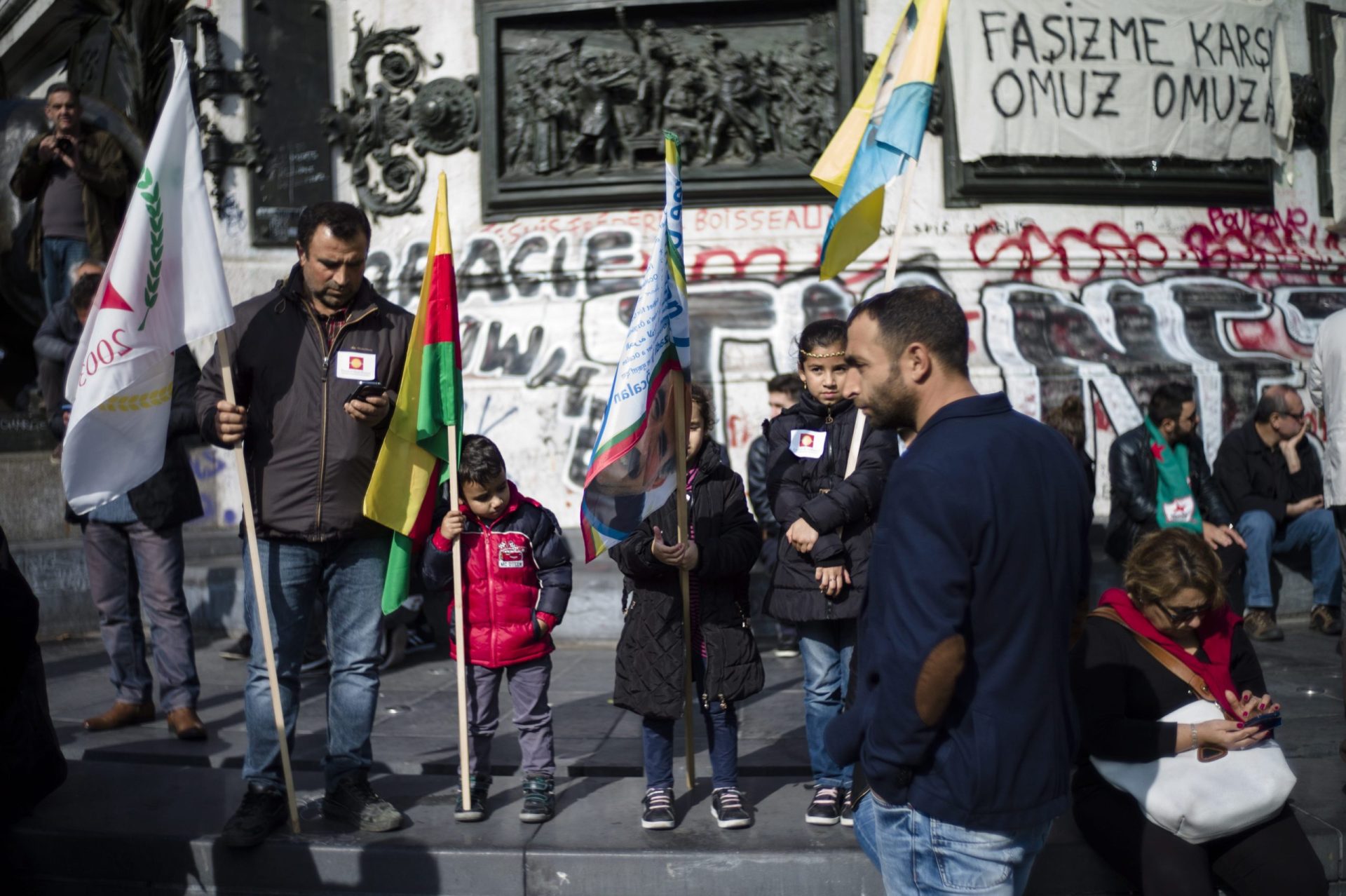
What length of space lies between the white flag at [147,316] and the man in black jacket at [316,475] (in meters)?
0.17

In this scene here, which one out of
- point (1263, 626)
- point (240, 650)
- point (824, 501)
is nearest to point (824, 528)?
point (824, 501)

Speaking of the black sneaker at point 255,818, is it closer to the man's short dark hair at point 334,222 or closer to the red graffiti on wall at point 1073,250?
the man's short dark hair at point 334,222

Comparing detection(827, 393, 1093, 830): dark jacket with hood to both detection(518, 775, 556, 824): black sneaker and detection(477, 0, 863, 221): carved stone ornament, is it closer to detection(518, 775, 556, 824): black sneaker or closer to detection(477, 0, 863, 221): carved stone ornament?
detection(518, 775, 556, 824): black sneaker

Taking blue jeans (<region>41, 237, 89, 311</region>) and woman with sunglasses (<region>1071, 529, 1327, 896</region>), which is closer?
woman with sunglasses (<region>1071, 529, 1327, 896</region>)

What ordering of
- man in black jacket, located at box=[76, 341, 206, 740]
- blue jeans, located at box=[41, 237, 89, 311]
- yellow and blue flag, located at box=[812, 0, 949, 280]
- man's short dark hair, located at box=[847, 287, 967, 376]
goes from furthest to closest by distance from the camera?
blue jeans, located at box=[41, 237, 89, 311]
man in black jacket, located at box=[76, 341, 206, 740]
yellow and blue flag, located at box=[812, 0, 949, 280]
man's short dark hair, located at box=[847, 287, 967, 376]

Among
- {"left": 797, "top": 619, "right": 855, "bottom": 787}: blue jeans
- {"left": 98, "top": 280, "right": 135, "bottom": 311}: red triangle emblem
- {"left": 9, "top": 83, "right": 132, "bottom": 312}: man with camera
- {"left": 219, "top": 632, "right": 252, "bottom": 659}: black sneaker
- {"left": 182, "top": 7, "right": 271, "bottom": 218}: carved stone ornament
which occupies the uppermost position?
{"left": 182, "top": 7, "right": 271, "bottom": 218}: carved stone ornament

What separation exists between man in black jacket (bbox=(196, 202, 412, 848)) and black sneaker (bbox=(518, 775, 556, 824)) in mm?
450

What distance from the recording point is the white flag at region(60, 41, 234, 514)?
14.6 ft

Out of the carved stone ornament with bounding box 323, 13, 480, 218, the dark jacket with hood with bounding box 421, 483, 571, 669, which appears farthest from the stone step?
the carved stone ornament with bounding box 323, 13, 480, 218

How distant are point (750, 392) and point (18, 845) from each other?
521 centimetres

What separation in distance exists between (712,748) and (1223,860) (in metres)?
1.70

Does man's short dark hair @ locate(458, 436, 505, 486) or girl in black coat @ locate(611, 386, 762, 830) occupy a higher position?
man's short dark hair @ locate(458, 436, 505, 486)

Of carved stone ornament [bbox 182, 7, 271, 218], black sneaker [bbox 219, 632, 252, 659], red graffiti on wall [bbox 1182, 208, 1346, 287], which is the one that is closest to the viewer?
black sneaker [bbox 219, 632, 252, 659]

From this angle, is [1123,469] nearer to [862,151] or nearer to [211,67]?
[862,151]
